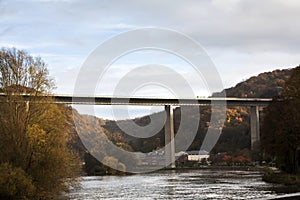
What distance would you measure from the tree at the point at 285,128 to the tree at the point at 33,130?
23.7 metres

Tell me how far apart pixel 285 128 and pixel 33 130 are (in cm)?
2723

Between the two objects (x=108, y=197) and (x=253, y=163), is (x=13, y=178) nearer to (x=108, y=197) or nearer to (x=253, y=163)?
(x=108, y=197)

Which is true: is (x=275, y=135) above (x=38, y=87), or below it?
below

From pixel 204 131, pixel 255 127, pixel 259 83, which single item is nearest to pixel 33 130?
pixel 255 127

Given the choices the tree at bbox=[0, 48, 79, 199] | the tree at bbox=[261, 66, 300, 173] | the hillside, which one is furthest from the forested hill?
the tree at bbox=[0, 48, 79, 199]

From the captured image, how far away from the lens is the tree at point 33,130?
30938 millimetres

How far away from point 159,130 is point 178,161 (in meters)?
12.6

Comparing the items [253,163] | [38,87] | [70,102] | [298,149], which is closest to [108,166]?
[70,102]

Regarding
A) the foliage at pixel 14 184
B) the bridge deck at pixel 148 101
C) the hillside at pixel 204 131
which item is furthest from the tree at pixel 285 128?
the bridge deck at pixel 148 101

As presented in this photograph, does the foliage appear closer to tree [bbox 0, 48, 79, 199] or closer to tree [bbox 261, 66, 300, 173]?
tree [bbox 0, 48, 79, 199]

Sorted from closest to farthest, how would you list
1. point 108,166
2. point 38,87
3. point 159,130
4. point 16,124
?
point 16,124
point 38,87
point 108,166
point 159,130

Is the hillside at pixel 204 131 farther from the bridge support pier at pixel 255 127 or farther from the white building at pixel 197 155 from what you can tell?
the bridge support pier at pixel 255 127

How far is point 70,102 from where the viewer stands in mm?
92312

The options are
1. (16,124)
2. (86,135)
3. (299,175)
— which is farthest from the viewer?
(86,135)
